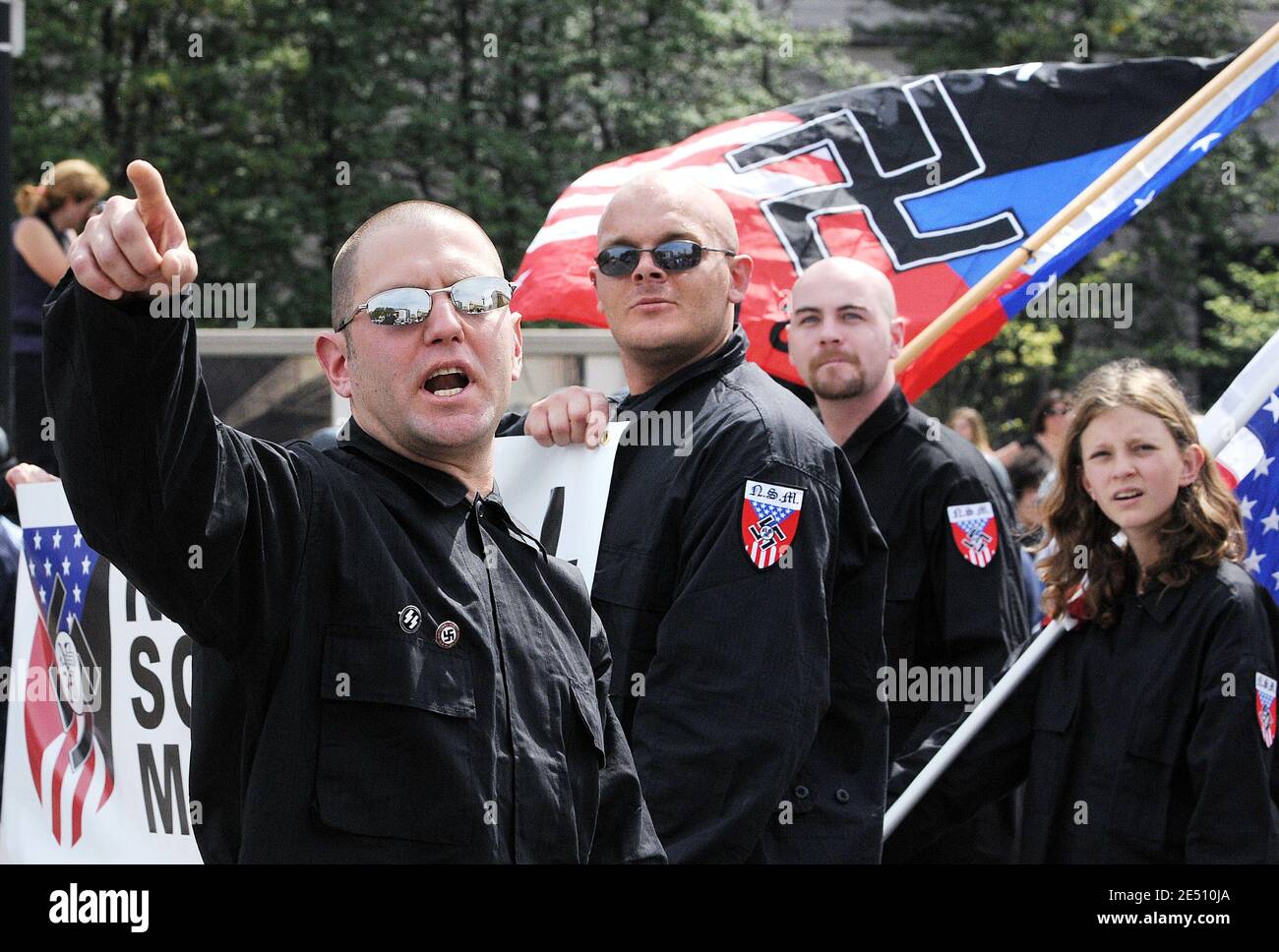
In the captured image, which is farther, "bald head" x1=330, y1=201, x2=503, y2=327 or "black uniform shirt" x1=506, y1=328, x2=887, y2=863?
"black uniform shirt" x1=506, y1=328, x2=887, y2=863

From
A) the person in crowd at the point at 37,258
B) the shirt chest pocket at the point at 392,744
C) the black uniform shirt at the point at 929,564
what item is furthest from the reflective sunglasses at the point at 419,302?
the person in crowd at the point at 37,258

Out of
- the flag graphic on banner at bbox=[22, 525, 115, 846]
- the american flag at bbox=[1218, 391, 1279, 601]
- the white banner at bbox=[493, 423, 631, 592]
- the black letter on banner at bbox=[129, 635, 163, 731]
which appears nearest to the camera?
the white banner at bbox=[493, 423, 631, 592]

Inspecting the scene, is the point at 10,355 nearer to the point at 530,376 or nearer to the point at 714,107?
the point at 530,376

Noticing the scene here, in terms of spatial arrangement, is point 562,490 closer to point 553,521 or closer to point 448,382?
point 553,521

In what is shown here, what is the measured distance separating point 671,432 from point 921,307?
99.1 inches

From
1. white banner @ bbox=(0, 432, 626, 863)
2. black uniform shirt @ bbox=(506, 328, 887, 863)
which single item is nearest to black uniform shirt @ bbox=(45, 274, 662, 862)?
black uniform shirt @ bbox=(506, 328, 887, 863)

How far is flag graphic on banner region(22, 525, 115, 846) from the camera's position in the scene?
4.34 m

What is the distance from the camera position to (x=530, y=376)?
7570mm

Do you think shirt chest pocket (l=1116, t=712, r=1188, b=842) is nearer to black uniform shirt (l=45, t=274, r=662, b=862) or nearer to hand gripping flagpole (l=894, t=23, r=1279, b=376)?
black uniform shirt (l=45, t=274, r=662, b=862)

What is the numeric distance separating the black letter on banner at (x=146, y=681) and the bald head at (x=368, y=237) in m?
1.81

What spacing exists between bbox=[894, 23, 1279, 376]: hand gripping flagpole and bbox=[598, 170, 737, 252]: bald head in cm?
181

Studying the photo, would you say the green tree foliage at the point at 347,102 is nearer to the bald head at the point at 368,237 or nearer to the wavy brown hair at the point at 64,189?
the wavy brown hair at the point at 64,189

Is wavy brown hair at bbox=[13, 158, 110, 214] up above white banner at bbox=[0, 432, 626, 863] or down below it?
above
